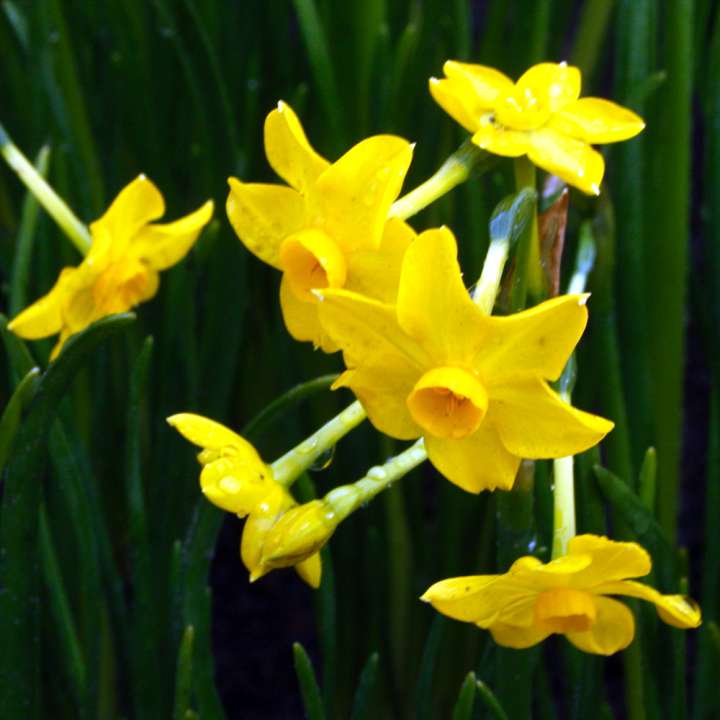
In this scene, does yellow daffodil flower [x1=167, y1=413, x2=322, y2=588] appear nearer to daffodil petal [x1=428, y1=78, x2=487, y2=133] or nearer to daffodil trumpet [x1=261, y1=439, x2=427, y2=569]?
daffodil trumpet [x1=261, y1=439, x2=427, y2=569]

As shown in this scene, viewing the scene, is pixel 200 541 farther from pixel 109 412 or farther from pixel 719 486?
pixel 719 486

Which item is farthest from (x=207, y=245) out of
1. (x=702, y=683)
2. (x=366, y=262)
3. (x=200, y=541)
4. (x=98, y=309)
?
(x=702, y=683)

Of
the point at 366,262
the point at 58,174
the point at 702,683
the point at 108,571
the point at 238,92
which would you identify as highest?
the point at 238,92

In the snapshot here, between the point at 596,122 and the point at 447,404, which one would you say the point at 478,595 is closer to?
the point at 447,404

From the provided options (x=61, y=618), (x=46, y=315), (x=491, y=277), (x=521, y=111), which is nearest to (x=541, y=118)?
(x=521, y=111)

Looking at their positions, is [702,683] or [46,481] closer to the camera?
[702,683]

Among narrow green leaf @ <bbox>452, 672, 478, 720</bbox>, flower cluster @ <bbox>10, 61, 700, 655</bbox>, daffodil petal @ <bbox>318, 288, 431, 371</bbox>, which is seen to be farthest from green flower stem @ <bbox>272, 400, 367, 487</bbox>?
narrow green leaf @ <bbox>452, 672, 478, 720</bbox>

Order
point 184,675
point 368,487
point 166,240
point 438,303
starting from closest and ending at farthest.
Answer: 1. point 438,303
2. point 368,487
3. point 184,675
4. point 166,240
